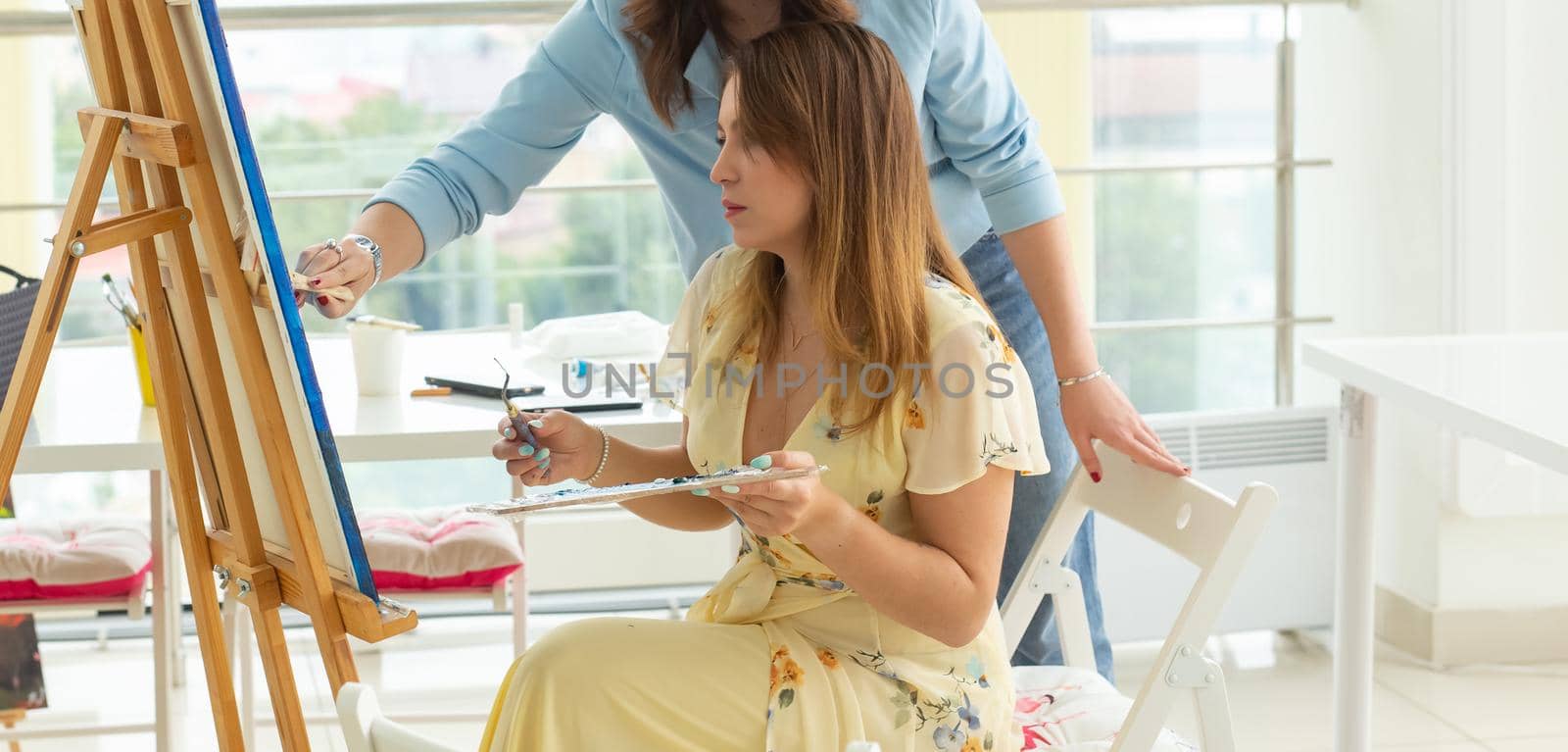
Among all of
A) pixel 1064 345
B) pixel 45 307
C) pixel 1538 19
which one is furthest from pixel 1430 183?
pixel 45 307

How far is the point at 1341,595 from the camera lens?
6.09ft

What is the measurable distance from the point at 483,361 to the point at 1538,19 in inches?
73.9

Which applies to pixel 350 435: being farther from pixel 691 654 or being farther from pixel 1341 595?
pixel 1341 595

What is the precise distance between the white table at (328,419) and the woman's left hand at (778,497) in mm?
663

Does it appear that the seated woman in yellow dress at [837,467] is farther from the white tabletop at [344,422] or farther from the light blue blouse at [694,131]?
the white tabletop at [344,422]

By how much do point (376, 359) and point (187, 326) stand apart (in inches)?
27.8

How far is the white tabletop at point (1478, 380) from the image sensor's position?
4.88 feet

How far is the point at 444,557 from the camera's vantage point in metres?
2.19

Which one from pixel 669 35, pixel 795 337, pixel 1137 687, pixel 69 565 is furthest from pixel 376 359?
pixel 1137 687

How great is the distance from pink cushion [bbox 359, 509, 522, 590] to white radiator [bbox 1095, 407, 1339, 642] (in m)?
1.14

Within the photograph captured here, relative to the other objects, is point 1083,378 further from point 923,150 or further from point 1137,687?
point 1137,687

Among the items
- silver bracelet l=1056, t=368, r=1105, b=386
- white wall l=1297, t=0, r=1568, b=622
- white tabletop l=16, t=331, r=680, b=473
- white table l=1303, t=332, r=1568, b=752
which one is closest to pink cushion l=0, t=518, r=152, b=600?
white tabletop l=16, t=331, r=680, b=473

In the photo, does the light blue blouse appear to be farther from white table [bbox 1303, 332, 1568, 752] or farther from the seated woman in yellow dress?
white table [bbox 1303, 332, 1568, 752]

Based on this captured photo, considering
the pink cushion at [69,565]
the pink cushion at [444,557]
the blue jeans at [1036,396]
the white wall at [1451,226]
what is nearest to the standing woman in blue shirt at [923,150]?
the blue jeans at [1036,396]
